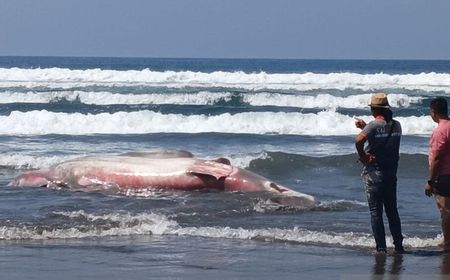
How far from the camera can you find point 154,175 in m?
14.2

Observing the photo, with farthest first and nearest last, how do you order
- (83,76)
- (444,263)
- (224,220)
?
(83,76) < (224,220) < (444,263)

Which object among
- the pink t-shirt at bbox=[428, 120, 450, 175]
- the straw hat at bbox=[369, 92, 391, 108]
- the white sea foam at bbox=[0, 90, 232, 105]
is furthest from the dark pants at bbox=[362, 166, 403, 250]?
the white sea foam at bbox=[0, 90, 232, 105]

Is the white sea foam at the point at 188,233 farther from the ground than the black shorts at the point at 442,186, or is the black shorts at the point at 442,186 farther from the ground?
the black shorts at the point at 442,186

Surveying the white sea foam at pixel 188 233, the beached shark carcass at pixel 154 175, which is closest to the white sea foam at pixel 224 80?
the beached shark carcass at pixel 154 175

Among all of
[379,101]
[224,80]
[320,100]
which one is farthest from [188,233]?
[224,80]

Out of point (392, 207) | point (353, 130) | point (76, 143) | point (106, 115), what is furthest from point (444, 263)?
point (106, 115)

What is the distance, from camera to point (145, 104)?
40.6 metres

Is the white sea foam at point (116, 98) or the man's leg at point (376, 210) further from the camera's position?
the white sea foam at point (116, 98)

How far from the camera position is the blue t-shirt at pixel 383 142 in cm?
958

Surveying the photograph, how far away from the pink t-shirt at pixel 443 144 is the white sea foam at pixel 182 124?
1863 cm

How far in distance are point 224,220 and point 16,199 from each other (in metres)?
3.31

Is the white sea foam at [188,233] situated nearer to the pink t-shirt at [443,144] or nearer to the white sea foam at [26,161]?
the pink t-shirt at [443,144]

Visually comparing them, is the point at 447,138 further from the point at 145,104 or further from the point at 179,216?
the point at 145,104

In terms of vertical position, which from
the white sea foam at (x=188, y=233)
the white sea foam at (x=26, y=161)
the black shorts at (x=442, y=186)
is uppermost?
the black shorts at (x=442, y=186)
